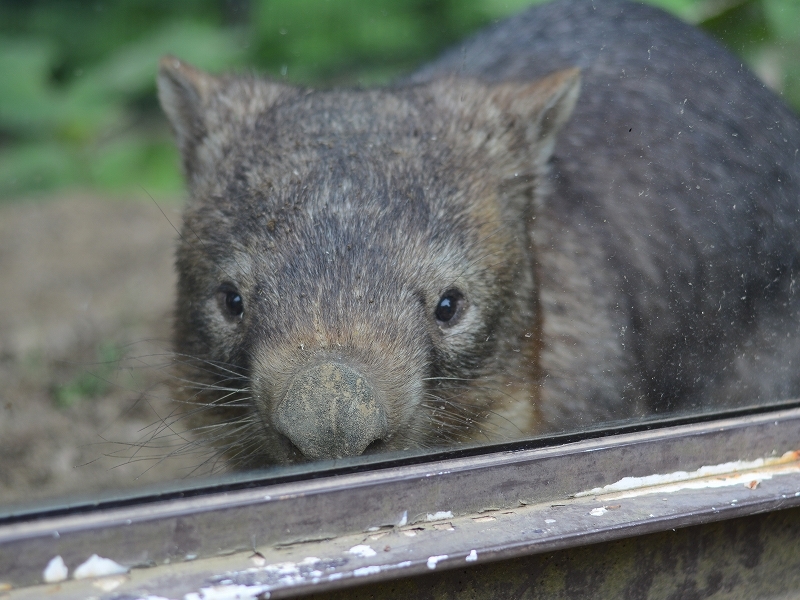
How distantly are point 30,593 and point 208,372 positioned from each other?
1.03m

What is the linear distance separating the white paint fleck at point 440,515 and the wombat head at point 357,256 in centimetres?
17

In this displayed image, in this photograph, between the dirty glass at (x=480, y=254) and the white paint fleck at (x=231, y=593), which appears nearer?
the white paint fleck at (x=231, y=593)

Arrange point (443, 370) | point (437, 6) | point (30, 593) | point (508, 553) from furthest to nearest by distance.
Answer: point (437, 6), point (443, 370), point (508, 553), point (30, 593)

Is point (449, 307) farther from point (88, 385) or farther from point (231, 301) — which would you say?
point (88, 385)

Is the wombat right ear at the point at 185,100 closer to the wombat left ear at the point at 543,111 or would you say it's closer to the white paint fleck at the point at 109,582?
the wombat left ear at the point at 543,111

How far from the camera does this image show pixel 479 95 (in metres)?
2.56

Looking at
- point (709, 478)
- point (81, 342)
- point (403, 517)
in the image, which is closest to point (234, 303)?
point (403, 517)

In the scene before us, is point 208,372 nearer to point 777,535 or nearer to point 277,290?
point 277,290

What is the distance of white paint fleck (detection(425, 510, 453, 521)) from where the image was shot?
64.7 inches

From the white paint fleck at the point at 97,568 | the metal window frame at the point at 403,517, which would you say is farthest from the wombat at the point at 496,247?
the white paint fleck at the point at 97,568

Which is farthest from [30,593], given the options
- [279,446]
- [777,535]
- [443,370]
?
[777,535]

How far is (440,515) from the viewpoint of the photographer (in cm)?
Result: 166

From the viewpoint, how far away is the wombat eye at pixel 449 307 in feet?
6.89

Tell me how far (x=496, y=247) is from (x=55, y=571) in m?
1.24
